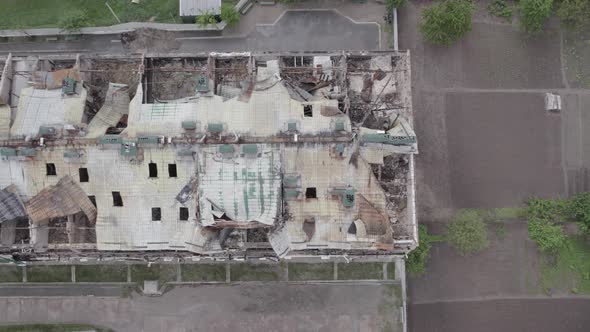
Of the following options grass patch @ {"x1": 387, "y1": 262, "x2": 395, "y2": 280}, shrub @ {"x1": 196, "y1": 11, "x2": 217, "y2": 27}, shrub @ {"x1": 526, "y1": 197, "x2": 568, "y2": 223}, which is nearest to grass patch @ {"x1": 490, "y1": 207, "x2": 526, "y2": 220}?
shrub @ {"x1": 526, "y1": 197, "x2": 568, "y2": 223}

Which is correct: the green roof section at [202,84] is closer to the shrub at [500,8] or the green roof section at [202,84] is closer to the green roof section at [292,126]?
the green roof section at [292,126]

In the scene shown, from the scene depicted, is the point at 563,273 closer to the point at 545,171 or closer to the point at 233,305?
the point at 545,171

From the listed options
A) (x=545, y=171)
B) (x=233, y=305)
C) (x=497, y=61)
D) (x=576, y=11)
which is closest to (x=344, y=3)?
(x=497, y=61)

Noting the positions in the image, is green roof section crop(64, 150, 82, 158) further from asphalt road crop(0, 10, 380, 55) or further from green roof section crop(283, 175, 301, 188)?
asphalt road crop(0, 10, 380, 55)

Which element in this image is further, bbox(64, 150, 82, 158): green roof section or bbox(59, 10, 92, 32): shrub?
bbox(59, 10, 92, 32): shrub

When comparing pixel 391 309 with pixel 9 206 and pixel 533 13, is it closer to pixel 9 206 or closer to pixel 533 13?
pixel 533 13

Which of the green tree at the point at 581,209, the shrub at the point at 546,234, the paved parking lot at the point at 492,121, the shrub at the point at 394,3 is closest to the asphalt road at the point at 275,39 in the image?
the shrub at the point at 394,3
